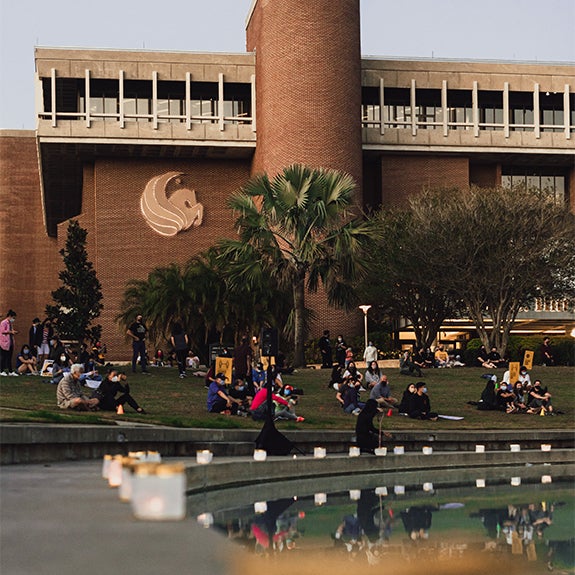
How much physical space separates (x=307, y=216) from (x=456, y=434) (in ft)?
53.4

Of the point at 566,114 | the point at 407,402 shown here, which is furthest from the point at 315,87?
the point at 407,402

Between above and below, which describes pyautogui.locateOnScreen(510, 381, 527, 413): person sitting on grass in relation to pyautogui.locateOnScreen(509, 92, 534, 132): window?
below

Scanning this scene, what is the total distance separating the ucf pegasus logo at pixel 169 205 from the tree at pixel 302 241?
19.4 m

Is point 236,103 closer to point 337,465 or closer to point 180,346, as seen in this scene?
point 180,346

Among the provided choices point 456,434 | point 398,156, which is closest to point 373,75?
point 398,156

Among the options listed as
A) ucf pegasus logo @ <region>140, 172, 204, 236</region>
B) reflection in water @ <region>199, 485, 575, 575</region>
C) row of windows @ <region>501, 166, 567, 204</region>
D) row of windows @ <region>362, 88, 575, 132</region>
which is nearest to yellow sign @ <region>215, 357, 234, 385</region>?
reflection in water @ <region>199, 485, 575, 575</region>

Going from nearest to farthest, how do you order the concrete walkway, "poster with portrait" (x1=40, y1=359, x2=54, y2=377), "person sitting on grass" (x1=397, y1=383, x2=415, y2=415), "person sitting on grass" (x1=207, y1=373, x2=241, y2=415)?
the concrete walkway → "person sitting on grass" (x1=207, y1=373, x2=241, y2=415) → "person sitting on grass" (x1=397, y1=383, x2=415, y2=415) → "poster with portrait" (x1=40, y1=359, x2=54, y2=377)

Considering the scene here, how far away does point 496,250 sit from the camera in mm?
42312

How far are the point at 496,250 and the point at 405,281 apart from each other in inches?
166

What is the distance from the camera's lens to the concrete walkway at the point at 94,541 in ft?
21.4

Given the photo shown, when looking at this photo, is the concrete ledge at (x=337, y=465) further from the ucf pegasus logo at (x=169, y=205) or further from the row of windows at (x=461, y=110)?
the row of windows at (x=461, y=110)

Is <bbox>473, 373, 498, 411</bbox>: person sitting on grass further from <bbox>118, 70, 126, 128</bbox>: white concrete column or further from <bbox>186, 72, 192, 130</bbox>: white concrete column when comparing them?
<bbox>118, 70, 126, 128</bbox>: white concrete column

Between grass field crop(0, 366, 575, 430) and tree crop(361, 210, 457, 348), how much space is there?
7.42 m

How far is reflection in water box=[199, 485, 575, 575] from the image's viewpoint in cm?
1012
